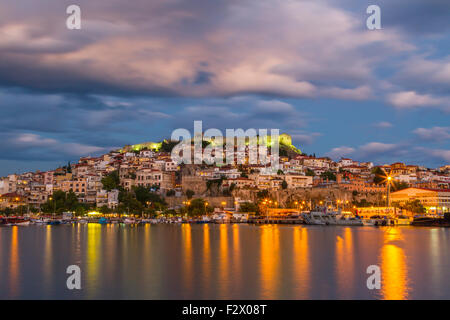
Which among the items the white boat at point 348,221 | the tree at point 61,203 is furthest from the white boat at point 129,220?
the white boat at point 348,221

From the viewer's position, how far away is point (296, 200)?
2916 inches

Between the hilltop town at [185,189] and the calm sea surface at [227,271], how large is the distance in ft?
138

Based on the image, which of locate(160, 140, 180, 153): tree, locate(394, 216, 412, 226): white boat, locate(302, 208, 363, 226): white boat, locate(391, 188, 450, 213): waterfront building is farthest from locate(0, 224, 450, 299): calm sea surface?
locate(160, 140, 180, 153): tree

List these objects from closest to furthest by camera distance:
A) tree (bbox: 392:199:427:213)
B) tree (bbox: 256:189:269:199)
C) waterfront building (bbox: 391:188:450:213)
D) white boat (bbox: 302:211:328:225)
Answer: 1. white boat (bbox: 302:211:328:225)
2. tree (bbox: 392:199:427:213)
3. waterfront building (bbox: 391:188:450:213)
4. tree (bbox: 256:189:269:199)

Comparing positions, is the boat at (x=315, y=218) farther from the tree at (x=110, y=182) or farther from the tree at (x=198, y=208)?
the tree at (x=110, y=182)

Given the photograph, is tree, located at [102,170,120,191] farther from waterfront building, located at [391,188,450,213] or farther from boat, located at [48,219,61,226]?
waterfront building, located at [391,188,450,213]

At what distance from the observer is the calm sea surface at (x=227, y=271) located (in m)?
13.9

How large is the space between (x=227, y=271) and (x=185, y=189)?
190 ft

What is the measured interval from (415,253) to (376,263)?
4248 millimetres

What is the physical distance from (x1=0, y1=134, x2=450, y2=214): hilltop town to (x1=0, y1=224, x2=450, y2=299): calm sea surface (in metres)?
42.2

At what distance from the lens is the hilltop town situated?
6888 cm

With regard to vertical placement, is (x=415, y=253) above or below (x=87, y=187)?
below
